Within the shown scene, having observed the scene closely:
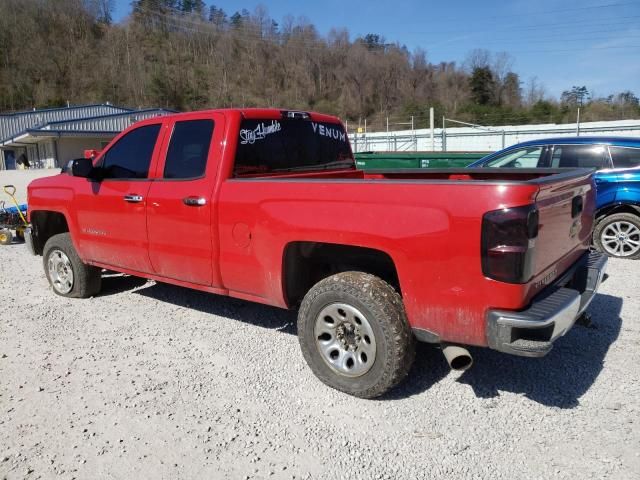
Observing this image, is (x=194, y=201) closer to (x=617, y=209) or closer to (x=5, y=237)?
(x=617, y=209)

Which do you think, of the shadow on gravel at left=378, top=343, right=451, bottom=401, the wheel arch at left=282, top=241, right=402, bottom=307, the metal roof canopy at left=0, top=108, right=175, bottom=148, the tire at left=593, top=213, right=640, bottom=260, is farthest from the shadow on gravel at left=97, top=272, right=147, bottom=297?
the metal roof canopy at left=0, top=108, right=175, bottom=148

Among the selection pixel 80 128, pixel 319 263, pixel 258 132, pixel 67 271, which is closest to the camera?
pixel 319 263

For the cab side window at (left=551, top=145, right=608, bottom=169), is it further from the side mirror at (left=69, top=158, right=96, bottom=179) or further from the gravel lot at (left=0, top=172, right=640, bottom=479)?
the side mirror at (left=69, top=158, right=96, bottom=179)

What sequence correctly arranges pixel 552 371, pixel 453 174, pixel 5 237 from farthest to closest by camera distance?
1. pixel 5 237
2. pixel 453 174
3. pixel 552 371

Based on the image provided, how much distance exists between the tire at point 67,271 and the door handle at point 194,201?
6.93 ft

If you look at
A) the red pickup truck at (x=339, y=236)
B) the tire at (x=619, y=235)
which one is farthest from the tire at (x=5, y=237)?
the tire at (x=619, y=235)

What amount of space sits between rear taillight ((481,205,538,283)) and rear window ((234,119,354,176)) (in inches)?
84.0

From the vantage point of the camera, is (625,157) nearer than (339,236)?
No

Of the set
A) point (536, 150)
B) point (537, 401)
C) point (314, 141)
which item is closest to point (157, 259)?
point (314, 141)

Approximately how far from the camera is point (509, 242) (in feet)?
8.98

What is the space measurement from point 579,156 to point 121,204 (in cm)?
615

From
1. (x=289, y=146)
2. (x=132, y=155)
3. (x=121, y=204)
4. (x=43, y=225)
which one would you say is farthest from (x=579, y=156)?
(x=43, y=225)

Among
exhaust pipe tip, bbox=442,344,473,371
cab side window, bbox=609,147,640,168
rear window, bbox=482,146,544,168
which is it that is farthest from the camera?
rear window, bbox=482,146,544,168

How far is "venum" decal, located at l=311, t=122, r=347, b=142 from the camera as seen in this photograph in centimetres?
488
